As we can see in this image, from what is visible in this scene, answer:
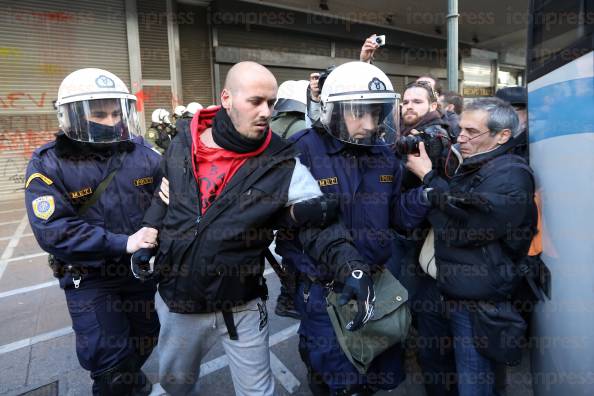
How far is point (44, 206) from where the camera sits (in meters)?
2.03

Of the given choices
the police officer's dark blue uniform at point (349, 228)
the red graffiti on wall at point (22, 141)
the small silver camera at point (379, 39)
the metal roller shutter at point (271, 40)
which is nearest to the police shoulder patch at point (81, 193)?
the police officer's dark blue uniform at point (349, 228)

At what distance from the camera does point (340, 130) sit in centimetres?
205

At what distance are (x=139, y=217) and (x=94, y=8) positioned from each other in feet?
34.7

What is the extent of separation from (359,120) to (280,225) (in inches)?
26.6

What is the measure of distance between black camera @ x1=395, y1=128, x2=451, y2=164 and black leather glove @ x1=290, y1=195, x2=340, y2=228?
2.04 feet

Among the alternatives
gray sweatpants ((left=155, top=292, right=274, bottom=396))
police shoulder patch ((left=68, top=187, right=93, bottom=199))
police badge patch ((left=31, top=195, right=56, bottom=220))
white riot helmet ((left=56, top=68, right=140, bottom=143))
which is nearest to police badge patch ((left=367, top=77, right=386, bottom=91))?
gray sweatpants ((left=155, top=292, right=274, bottom=396))

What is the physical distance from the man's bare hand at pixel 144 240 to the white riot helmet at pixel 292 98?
6.99 feet

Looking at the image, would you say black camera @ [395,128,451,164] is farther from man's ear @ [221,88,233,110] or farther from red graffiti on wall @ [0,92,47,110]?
red graffiti on wall @ [0,92,47,110]

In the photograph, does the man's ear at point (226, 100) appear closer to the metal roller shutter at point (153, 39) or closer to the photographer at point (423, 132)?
the photographer at point (423, 132)

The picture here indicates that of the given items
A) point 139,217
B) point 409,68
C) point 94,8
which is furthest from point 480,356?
point 409,68

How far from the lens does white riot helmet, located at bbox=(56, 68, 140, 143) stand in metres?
2.15

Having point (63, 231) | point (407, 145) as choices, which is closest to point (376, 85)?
point (407, 145)

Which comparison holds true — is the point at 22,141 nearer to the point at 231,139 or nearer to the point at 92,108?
the point at 92,108

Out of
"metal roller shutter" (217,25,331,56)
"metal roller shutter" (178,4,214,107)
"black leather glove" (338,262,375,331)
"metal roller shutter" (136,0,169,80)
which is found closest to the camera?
"black leather glove" (338,262,375,331)
